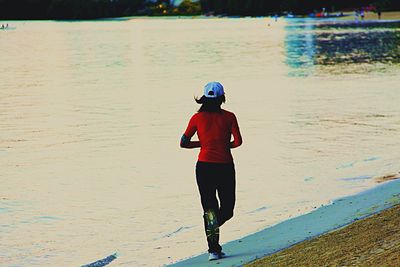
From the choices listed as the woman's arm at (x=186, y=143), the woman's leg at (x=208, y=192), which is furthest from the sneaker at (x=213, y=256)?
the woman's arm at (x=186, y=143)

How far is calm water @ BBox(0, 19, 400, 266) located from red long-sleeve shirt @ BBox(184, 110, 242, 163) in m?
2.63

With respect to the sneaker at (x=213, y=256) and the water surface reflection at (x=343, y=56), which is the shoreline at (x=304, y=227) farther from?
the water surface reflection at (x=343, y=56)

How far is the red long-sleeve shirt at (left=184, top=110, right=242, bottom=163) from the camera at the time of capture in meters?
8.78

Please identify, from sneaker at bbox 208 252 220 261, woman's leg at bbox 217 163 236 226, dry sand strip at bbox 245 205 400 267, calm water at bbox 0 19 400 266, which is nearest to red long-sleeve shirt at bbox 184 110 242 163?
woman's leg at bbox 217 163 236 226

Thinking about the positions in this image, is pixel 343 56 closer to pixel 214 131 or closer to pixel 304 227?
pixel 304 227

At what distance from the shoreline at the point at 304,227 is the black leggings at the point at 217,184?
0.64 meters

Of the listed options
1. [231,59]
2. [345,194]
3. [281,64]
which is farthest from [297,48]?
[345,194]

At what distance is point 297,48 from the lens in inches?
2825

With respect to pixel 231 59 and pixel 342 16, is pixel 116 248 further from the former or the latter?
pixel 342 16

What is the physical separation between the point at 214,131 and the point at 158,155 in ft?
38.3

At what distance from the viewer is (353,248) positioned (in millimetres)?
8391

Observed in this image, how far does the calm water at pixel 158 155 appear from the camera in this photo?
41.9 ft

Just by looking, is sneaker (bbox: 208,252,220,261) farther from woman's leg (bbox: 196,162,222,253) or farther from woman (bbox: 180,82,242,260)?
woman (bbox: 180,82,242,260)

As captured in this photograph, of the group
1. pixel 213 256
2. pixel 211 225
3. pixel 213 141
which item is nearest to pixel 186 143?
pixel 213 141
